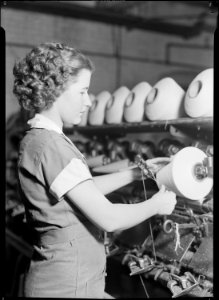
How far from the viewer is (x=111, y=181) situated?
1713 mm

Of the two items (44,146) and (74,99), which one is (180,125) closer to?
(74,99)

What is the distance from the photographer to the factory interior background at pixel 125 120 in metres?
1.97

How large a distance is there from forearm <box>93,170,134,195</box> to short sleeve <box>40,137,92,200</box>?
→ 0.35 m

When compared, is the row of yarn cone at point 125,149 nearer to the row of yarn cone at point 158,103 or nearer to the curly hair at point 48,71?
the row of yarn cone at point 158,103

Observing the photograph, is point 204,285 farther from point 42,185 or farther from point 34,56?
point 34,56

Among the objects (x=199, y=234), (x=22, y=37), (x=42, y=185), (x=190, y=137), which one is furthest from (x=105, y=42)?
(x=42, y=185)

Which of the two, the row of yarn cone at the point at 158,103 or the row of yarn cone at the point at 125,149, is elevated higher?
the row of yarn cone at the point at 158,103

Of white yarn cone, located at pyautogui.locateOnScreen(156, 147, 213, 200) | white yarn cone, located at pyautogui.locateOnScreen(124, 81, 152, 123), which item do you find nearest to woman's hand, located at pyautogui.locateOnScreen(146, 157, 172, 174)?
white yarn cone, located at pyautogui.locateOnScreen(156, 147, 213, 200)

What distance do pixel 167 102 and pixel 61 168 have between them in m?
1.06

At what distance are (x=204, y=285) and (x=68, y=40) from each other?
3.28m

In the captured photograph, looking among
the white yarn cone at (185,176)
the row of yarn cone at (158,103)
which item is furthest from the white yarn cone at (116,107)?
the white yarn cone at (185,176)

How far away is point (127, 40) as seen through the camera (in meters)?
4.74

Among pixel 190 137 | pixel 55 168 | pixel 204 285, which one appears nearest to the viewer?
pixel 55 168
